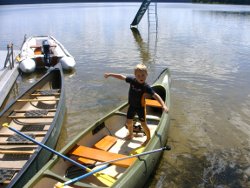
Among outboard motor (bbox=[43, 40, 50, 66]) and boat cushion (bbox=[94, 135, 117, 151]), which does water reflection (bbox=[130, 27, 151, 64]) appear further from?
boat cushion (bbox=[94, 135, 117, 151])

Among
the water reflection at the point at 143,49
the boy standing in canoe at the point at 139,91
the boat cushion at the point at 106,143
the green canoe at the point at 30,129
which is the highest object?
the boy standing in canoe at the point at 139,91

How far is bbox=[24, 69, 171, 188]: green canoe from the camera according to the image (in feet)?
18.1

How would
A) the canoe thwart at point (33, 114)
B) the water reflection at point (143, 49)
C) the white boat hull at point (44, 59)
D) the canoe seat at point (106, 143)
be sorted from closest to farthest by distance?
1. the canoe seat at point (106, 143)
2. the canoe thwart at point (33, 114)
3. the white boat hull at point (44, 59)
4. the water reflection at point (143, 49)

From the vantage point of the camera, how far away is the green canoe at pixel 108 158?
217 inches

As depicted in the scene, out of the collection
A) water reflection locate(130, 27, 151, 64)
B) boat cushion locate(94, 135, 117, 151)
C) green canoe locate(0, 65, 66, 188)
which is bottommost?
water reflection locate(130, 27, 151, 64)

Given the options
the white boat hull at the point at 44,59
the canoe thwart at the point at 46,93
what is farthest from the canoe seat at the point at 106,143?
the white boat hull at the point at 44,59

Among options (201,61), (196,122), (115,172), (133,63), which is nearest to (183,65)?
(201,61)

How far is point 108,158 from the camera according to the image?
637 cm

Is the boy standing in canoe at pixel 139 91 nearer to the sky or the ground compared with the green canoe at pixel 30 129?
nearer to the sky

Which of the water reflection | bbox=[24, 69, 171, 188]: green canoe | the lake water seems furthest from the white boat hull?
bbox=[24, 69, 171, 188]: green canoe

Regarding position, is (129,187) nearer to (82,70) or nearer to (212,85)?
(212,85)

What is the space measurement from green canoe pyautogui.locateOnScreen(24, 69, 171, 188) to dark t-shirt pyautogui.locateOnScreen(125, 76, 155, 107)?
2.77 feet

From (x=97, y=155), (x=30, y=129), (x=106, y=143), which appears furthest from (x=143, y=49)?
(x=97, y=155)

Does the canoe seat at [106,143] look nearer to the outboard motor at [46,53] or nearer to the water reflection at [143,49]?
the outboard motor at [46,53]
